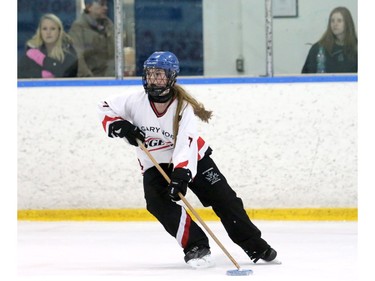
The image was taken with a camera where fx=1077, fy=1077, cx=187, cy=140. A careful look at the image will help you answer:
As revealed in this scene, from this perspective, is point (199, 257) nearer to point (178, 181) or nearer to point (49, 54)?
point (178, 181)

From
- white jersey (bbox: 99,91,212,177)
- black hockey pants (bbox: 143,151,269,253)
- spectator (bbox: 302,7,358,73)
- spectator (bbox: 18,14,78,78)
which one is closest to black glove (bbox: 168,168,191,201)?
white jersey (bbox: 99,91,212,177)

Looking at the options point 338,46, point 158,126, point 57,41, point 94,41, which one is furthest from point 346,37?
point 158,126

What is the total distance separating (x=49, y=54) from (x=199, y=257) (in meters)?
2.87

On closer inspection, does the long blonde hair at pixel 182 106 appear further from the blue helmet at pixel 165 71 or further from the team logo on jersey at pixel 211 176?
the team logo on jersey at pixel 211 176

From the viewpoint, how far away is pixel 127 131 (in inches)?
177

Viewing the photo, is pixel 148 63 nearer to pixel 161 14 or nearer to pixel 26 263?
pixel 26 263

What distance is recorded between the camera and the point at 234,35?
690cm

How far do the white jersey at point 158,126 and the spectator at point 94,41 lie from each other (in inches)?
94.6

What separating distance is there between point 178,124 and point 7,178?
4.28 ft

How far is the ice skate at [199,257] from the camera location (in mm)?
4559

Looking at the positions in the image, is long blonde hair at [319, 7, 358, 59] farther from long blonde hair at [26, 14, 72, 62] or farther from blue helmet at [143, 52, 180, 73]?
blue helmet at [143, 52, 180, 73]

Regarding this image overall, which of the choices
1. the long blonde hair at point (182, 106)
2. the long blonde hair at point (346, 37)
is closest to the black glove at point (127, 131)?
the long blonde hair at point (182, 106)

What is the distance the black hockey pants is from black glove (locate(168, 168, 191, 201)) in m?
0.19

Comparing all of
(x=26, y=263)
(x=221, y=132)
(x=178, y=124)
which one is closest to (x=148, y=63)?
(x=178, y=124)
